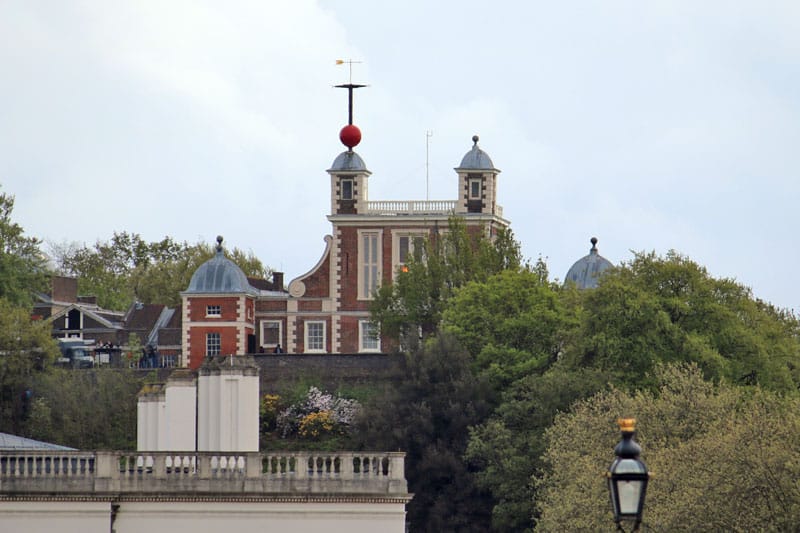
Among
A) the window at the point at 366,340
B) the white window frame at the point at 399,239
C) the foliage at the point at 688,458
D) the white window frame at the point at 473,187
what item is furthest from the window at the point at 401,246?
the foliage at the point at 688,458

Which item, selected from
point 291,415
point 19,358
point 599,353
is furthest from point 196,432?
point 19,358

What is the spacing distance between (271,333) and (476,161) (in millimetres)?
12525

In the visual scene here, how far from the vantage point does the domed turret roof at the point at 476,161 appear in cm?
11531

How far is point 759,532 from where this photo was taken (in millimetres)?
49094

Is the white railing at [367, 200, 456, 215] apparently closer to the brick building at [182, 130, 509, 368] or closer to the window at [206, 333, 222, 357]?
the brick building at [182, 130, 509, 368]

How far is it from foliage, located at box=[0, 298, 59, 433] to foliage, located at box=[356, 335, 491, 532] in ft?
59.4

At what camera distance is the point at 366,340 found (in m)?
113

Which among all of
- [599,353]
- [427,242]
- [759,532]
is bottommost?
[759,532]

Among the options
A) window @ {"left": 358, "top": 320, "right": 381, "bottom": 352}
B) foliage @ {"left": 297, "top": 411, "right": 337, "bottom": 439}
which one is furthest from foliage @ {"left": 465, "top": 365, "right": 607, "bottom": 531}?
window @ {"left": 358, "top": 320, "right": 381, "bottom": 352}

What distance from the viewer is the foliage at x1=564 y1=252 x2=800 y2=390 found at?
80.3m

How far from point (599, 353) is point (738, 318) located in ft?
15.9

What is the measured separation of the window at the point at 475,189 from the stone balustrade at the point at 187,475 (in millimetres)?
67154

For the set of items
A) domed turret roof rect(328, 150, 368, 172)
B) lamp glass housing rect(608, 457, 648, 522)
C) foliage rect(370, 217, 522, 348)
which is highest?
domed turret roof rect(328, 150, 368, 172)

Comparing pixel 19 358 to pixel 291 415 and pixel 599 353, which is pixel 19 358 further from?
pixel 599 353
